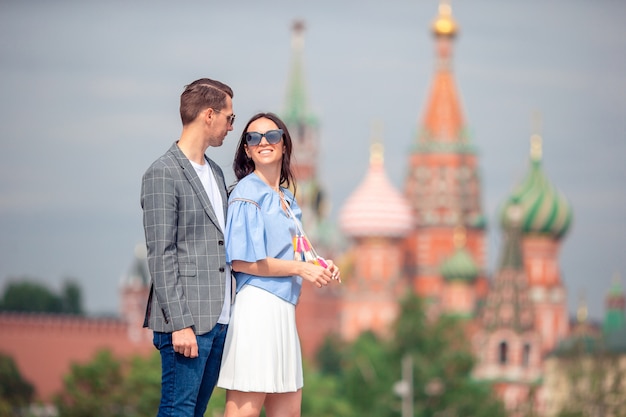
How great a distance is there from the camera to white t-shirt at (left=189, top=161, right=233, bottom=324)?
634 centimetres

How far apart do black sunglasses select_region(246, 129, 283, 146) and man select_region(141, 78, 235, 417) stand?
0.12 m

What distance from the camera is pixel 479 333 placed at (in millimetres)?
66562

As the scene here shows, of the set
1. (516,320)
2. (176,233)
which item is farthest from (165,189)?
(516,320)

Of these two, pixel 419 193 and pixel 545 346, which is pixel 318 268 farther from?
pixel 419 193

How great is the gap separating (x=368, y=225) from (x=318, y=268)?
73276 mm

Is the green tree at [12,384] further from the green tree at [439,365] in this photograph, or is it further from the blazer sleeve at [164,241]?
the blazer sleeve at [164,241]

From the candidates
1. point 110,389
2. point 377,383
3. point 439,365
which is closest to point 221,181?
point 110,389

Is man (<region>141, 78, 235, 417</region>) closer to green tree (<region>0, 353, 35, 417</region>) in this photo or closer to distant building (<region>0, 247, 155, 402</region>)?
green tree (<region>0, 353, 35, 417</region>)

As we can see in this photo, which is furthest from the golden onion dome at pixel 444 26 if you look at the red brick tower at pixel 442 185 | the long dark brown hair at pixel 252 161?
the long dark brown hair at pixel 252 161

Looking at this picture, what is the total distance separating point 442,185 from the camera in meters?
81.1

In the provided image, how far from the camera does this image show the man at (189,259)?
20.2 ft

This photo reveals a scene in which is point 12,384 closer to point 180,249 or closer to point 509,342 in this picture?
point 509,342

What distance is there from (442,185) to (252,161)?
7462 cm

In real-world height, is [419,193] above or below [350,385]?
above
